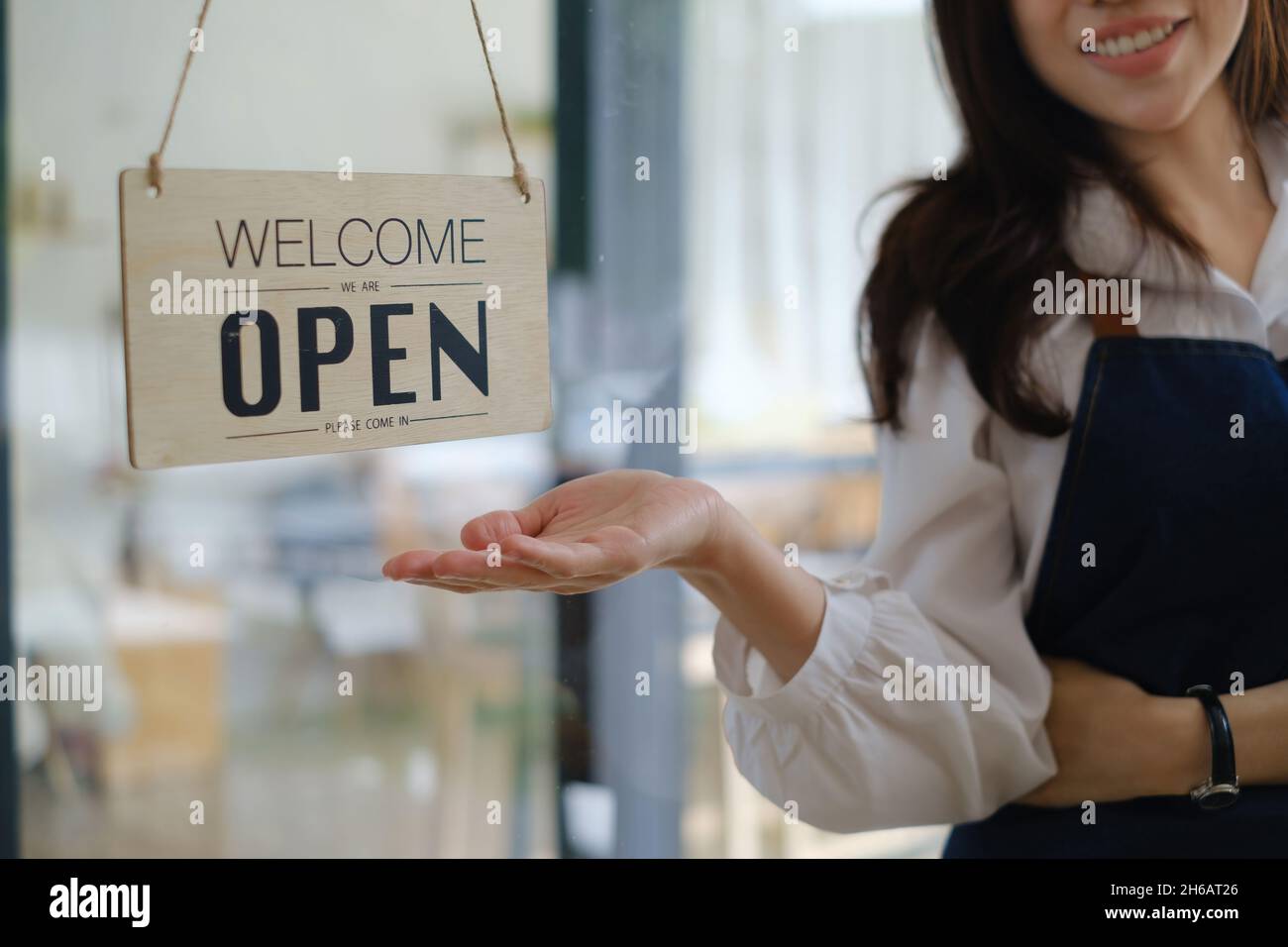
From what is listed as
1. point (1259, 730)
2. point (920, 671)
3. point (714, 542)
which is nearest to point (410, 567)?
point (714, 542)

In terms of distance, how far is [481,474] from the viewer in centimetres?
157

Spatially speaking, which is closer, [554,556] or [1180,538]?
[554,556]

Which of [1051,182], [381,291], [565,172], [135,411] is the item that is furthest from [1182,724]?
[565,172]

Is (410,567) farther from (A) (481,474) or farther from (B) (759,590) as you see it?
(A) (481,474)

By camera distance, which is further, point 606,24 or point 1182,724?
point 606,24

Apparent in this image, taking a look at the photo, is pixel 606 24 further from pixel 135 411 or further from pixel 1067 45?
pixel 135 411

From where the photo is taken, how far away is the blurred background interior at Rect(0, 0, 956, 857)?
1.49 metres

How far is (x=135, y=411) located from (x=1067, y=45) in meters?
0.82

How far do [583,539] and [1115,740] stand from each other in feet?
1.85

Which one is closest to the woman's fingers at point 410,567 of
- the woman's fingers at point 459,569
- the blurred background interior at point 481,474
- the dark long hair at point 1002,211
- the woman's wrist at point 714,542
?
the woman's fingers at point 459,569

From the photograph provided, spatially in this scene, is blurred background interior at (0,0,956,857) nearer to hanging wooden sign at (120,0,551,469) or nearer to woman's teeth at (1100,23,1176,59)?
woman's teeth at (1100,23,1176,59)

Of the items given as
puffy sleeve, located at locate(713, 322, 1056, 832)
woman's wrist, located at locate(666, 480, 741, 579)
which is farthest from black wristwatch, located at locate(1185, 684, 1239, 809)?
woman's wrist, located at locate(666, 480, 741, 579)

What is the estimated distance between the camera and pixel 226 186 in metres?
0.65

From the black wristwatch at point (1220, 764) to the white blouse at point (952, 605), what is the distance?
13 centimetres
